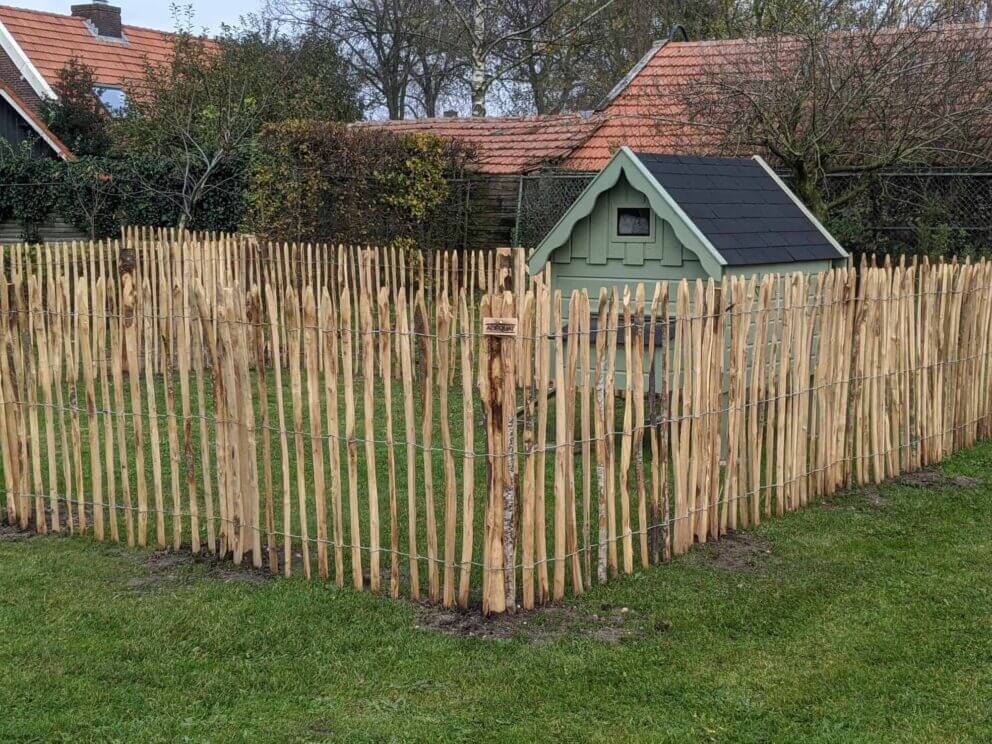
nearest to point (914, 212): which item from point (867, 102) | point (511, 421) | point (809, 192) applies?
point (867, 102)

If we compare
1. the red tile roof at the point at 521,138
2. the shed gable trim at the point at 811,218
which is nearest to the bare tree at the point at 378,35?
the red tile roof at the point at 521,138

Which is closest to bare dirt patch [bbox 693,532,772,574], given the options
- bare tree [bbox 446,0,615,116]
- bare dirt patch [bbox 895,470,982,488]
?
bare dirt patch [bbox 895,470,982,488]

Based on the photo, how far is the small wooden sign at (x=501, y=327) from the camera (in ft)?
16.3

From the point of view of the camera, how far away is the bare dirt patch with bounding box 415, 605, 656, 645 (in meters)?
4.98

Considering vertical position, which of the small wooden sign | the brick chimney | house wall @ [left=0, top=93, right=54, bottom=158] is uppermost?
the brick chimney

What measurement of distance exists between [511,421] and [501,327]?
1.56 ft

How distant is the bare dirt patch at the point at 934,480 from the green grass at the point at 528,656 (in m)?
1.38

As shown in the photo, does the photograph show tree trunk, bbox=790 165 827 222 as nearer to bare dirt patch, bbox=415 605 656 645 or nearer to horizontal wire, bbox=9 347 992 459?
horizontal wire, bbox=9 347 992 459

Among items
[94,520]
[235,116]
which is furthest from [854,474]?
[235,116]

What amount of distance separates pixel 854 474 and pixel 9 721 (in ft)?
19.2

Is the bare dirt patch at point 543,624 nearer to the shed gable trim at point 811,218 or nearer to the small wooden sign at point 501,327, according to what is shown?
the small wooden sign at point 501,327

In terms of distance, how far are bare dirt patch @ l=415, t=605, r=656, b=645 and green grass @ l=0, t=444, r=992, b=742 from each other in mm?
14

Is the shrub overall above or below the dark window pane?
below

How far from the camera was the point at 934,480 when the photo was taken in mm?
7609
